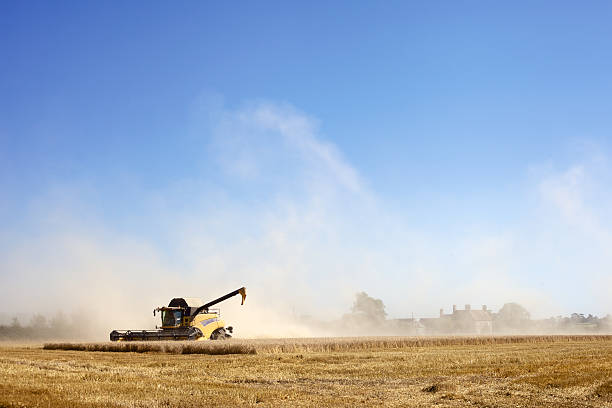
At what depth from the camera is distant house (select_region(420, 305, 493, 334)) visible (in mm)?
136000

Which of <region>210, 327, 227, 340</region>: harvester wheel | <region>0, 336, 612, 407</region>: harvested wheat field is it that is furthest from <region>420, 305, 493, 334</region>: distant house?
<region>0, 336, 612, 407</region>: harvested wheat field

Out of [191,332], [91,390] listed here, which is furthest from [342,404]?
[191,332]

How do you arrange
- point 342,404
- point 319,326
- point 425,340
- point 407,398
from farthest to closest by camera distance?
point 319,326, point 425,340, point 407,398, point 342,404

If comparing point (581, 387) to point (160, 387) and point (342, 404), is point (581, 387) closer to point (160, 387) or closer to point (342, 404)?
point (342, 404)

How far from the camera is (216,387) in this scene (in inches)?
883

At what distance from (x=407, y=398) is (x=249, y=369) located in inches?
453

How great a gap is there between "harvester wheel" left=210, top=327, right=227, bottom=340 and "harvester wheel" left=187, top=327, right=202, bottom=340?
5.90 ft

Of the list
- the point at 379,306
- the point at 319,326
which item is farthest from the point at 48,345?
the point at 379,306

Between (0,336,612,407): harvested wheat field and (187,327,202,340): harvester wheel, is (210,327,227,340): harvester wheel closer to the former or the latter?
(187,327,202,340): harvester wheel

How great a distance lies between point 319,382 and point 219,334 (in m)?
35.7

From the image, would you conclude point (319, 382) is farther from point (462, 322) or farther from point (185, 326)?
point (462, 322)

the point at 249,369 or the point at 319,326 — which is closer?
the point at 249,369

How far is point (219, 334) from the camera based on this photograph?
59062mm

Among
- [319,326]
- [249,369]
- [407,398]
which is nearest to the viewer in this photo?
[407,398]
